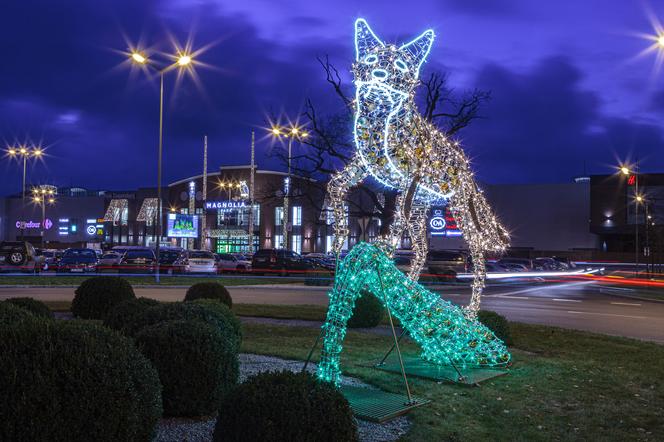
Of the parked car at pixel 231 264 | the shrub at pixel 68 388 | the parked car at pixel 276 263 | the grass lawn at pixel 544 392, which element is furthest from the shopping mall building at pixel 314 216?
the shrub at pixel 68 388

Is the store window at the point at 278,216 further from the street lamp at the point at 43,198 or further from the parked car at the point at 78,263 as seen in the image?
the parked car at the point at 78,263

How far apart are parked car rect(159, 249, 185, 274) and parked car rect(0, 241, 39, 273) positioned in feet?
22.9

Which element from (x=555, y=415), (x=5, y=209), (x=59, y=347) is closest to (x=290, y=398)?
(x=59, y=347)

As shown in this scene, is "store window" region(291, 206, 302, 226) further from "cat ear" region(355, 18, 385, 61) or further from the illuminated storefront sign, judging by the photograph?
"cat ear" region(355, 18, 385, 61)

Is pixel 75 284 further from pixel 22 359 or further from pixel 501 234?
pixel 22 359

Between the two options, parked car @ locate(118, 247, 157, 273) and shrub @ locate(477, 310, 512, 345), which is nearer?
shrub @ locate(477, 310, 512, 345)

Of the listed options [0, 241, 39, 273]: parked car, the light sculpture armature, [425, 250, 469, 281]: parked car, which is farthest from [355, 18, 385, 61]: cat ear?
[0, 241, 39, 273]: parked car

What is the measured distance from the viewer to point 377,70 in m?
8.24

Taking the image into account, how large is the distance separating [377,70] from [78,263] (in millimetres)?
29622

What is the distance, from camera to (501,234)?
10359 mm

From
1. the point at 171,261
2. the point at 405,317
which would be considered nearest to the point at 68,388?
the point at 405,317

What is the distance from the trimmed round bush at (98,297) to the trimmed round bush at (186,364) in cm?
678

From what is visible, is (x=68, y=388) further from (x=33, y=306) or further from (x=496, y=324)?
(x=496, y=324)

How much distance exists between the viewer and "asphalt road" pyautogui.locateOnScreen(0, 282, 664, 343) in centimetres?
1576
